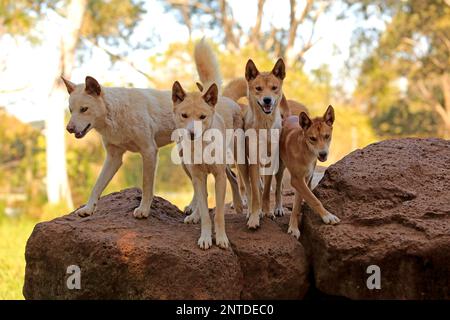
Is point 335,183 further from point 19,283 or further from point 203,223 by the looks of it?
point 19,283

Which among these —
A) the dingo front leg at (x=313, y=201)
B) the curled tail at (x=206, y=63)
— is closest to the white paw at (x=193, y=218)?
the dingo front leg at (x=313, y=201)

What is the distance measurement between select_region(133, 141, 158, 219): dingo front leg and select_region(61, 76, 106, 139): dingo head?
0.49 m

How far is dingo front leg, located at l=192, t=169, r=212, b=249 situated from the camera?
180 inches

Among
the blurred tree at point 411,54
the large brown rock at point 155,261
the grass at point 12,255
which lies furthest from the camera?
the blurred tree at point 411,54

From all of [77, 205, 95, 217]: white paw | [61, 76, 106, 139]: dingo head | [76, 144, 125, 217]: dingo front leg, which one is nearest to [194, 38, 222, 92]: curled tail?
[76, 144, 125, 217]: dingo front leg

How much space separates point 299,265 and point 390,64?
21742 mm

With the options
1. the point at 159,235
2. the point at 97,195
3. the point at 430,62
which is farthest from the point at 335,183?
the point at 430,62

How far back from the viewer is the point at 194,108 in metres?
4.54

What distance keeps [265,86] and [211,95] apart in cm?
64

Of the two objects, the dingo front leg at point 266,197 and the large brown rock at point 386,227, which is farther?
the dingo front leg at point 266,197

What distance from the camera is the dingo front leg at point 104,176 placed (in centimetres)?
514

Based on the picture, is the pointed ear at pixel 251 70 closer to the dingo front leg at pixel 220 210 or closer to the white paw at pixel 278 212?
the dingo front leg at pixel 220 210

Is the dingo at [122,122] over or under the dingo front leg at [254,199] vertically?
over

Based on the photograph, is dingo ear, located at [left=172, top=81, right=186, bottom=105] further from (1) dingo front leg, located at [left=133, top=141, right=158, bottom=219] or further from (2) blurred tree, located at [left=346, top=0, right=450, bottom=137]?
(2) blurred tree, located at [left=346, top=0, right=450, bottom=137]
